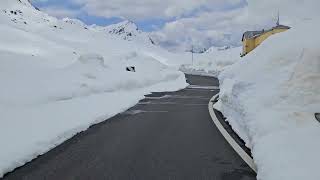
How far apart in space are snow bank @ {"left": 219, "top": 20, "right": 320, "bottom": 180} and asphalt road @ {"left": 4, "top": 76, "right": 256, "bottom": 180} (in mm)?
518

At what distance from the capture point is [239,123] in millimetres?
11438

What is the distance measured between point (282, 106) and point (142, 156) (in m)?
2.81

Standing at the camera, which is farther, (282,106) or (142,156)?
(282,106)

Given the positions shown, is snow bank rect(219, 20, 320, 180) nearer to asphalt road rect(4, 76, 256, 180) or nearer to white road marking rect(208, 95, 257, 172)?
white road marking rect(208, 95, 257, 172)

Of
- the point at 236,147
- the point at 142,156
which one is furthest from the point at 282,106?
the point at 142,156

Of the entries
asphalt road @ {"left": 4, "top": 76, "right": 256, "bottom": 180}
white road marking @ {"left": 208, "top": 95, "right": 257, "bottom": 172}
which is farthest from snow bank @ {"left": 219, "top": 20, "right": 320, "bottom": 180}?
asphalt road @ {"left": 4, "top": 76, "right": 256, "bottom": 180}

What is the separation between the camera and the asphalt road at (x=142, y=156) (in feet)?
23.7

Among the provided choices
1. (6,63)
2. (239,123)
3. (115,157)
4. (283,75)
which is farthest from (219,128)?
(6,63)

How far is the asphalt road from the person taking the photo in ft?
23.7

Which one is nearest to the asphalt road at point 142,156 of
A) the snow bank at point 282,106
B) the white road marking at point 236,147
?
the white road marking at point 236,147

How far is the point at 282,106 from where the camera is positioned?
31.1ft

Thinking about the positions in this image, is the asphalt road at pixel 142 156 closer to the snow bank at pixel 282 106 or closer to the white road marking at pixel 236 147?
the white road marking at pixel 236 147

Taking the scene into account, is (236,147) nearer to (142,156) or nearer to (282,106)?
(282,106)

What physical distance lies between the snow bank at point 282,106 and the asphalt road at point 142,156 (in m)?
0.52
